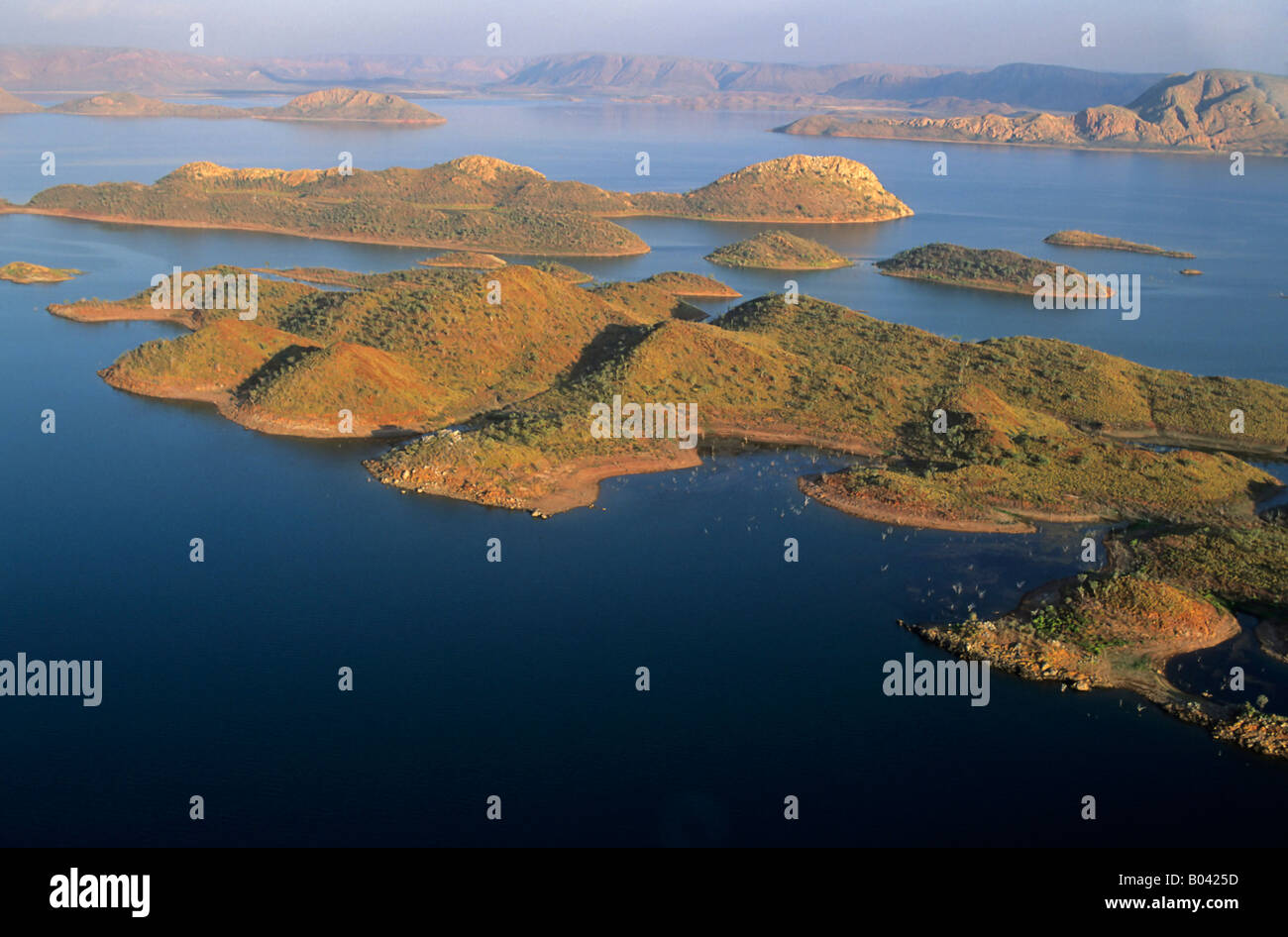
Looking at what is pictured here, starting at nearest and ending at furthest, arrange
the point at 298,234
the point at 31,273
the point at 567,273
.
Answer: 1. the point at 31,273
2. the point at 567,273
3. the point at 298,234

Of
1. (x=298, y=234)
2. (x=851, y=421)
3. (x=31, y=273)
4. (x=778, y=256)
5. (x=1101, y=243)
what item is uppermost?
(x=298, y=234)

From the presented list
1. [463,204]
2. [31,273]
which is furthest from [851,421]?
[463,204]

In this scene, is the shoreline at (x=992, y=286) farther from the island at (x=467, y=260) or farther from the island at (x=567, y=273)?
the island at (x=467, y=260)

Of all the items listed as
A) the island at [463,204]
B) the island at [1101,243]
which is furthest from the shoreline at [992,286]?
the island at [463,204]

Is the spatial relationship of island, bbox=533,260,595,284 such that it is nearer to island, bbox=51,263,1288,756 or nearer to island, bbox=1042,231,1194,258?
island, bbox=51,263,1288,756

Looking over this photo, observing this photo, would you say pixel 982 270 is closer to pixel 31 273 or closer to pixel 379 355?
pixel 379 355
